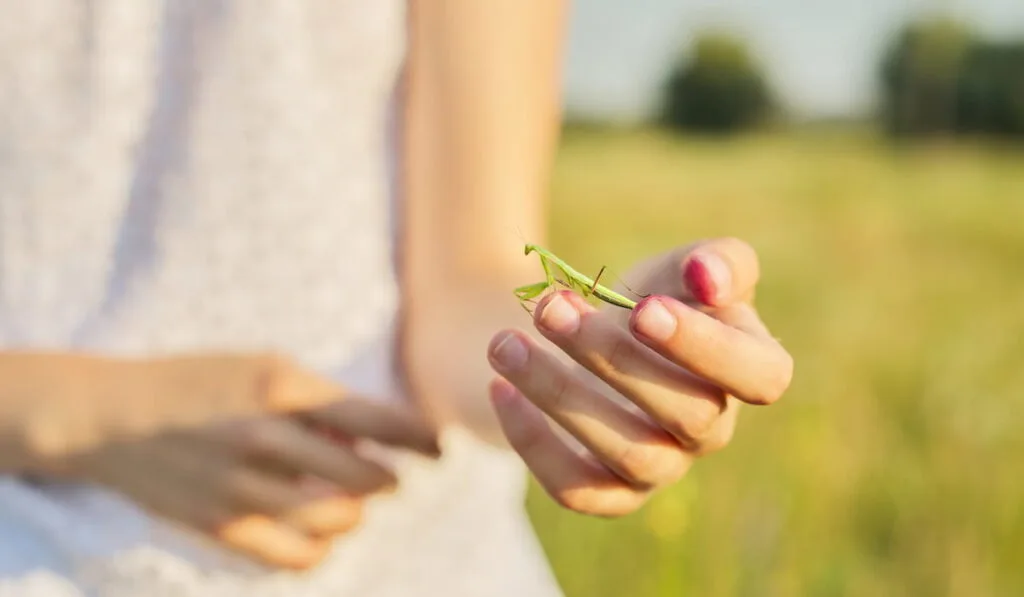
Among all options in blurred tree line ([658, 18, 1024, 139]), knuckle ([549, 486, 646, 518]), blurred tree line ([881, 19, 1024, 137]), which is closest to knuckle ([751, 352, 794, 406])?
knuckle ([549, 486, 646, 518])

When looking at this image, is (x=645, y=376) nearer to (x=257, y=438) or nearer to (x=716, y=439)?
(x=716, y=439)

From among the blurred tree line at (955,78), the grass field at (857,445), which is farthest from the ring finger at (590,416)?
the blurred tree line at (955,78)

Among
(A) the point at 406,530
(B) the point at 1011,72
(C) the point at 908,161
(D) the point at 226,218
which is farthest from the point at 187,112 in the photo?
(B) the point at 1011,72

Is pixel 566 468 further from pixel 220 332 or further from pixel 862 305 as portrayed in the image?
pixel 862 305

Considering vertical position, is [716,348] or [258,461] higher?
[716,348]

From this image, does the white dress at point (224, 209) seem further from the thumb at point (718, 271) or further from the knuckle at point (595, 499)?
the thumb at point (718, 271)

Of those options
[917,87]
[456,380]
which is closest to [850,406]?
[456,380]
